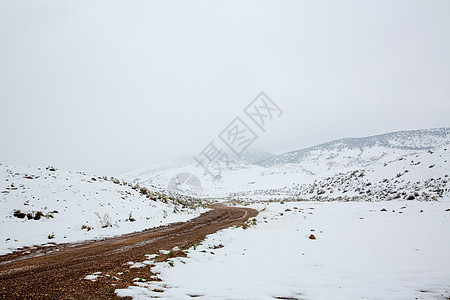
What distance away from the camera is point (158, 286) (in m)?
4.77

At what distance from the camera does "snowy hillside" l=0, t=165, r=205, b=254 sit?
10955 mm

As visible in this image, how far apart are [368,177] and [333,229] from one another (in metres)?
20.7

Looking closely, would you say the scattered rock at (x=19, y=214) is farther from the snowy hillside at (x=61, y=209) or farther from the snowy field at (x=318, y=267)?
the snowy field at (x=318, y=267)

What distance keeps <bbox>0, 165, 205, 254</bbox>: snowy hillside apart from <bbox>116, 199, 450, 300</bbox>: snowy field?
731 cm

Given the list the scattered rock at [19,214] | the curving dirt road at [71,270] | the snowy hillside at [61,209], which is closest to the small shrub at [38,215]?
the snowy hillside at [61,209]

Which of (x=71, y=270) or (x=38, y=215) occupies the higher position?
(x=71, y=270)

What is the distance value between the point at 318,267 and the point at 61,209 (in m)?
15.4

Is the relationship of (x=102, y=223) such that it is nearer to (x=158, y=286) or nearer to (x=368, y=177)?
(x=158, y=286)

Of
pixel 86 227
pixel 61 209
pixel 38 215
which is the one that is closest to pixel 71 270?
pixel 86 227

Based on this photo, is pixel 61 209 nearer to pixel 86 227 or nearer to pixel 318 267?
pixel 86 227

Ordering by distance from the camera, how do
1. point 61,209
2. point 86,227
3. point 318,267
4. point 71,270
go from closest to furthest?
point 71,270 < point 318,267 < point 86,227 < point 61,209

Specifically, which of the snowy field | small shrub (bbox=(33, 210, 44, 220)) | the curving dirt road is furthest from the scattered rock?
the snowy field

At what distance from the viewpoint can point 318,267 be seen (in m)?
5.97

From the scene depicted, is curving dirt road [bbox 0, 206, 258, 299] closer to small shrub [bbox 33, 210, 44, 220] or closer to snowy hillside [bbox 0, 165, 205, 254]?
snowy hillside [bbox 0, 165, 205, 254]
